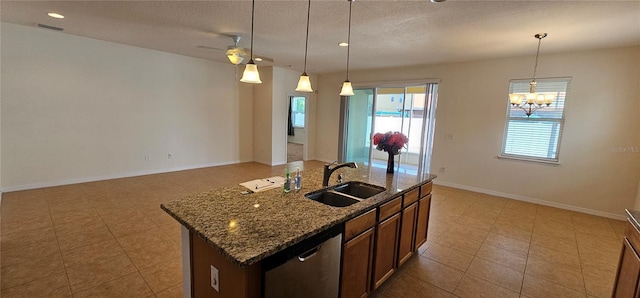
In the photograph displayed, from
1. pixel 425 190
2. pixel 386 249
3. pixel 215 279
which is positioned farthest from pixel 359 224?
pixel 425 190

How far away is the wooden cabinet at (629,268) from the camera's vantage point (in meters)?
1.59

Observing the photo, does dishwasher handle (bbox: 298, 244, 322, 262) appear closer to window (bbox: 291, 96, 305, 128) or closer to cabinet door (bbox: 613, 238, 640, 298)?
cabinet door (bbox: 613, 238, 640, 298)

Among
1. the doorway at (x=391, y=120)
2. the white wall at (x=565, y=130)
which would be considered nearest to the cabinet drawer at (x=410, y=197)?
the doorway at (x=391, y=120)

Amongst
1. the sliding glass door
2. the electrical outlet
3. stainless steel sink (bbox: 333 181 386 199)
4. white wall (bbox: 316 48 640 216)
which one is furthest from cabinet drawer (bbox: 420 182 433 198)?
the sliding glass door

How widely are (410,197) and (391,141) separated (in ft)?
2.00

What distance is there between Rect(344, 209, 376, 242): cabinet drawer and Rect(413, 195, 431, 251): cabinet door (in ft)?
2.86

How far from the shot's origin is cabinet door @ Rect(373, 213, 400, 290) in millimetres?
2047

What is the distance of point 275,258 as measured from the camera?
1.29 metres

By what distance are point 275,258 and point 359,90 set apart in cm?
614

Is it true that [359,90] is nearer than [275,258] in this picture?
No

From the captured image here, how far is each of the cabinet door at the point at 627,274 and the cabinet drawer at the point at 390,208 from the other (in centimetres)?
138

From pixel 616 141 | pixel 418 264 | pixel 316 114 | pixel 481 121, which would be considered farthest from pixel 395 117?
pixel 418 264

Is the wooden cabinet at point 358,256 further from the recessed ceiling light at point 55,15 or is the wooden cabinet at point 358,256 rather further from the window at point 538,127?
the recessed ceiling light at point 55,15

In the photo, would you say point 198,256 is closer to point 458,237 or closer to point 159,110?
point 458,237
